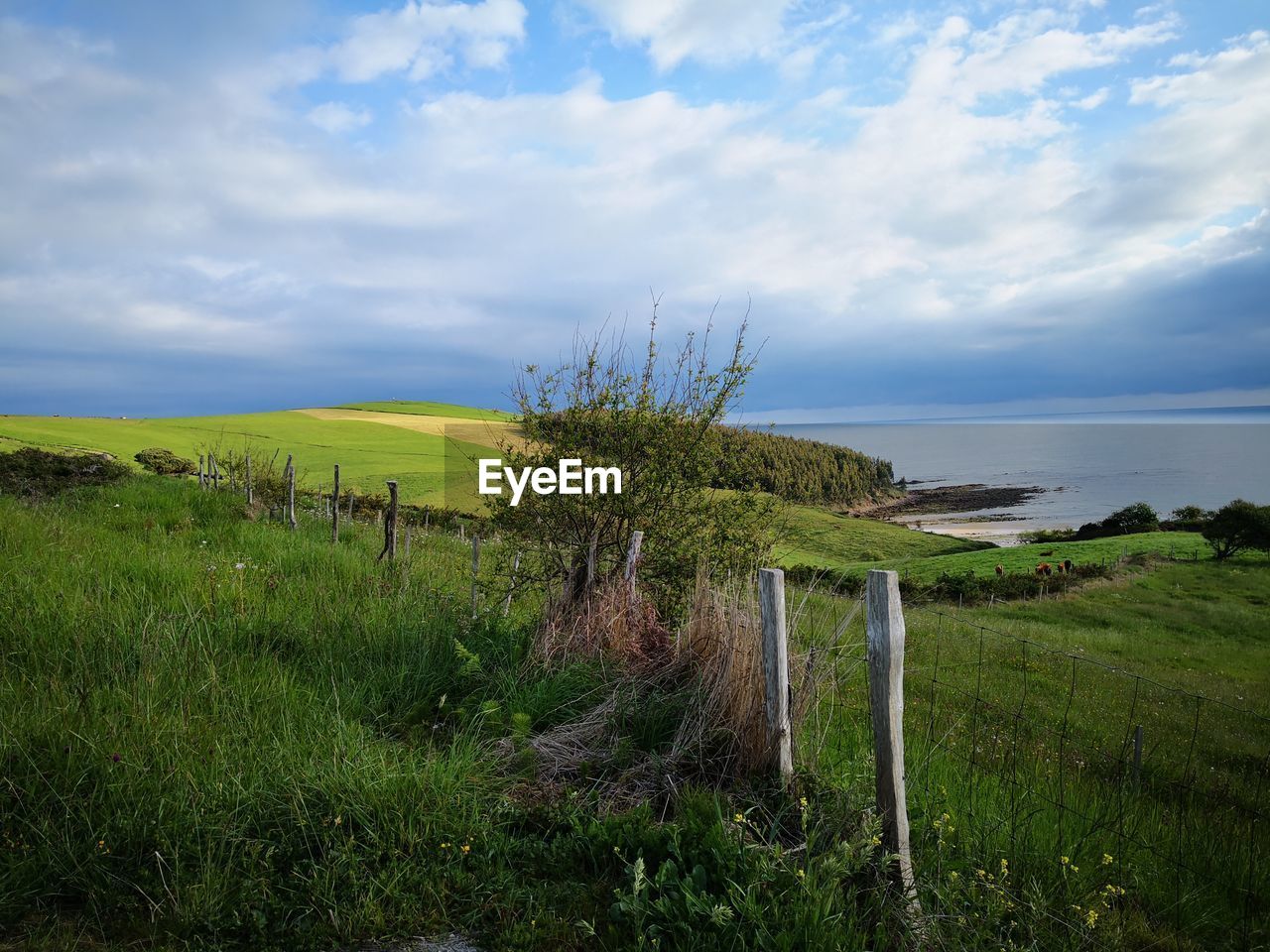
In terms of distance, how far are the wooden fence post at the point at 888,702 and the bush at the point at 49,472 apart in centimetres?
1963

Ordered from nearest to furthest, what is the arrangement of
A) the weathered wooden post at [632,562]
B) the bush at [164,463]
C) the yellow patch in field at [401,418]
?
the weathered wooden post at [632,562], the bush at [164,463], the yellow patch in field at [401,418]

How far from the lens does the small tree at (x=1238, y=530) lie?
42125 millimetres

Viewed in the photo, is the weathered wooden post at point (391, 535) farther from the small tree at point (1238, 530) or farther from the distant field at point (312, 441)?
the small tree at point (1238, 530)

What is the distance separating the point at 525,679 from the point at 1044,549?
5068 centimetres

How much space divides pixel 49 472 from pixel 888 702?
25.7 meters

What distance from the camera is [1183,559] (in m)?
43.3

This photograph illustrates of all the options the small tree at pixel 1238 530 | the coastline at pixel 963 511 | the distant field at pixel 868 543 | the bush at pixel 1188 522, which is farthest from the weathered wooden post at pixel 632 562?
the coastline at pixel 963 511

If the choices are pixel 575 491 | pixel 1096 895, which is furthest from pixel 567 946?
pixel 575 491

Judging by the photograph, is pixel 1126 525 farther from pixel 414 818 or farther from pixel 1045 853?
pixel 414 818

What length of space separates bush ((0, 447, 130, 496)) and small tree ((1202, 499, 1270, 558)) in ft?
194

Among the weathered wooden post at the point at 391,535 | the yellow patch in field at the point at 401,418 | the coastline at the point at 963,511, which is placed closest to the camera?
the weathered wooden post at the point at 391,535

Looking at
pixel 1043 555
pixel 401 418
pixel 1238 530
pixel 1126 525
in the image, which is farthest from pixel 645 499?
pixel 401 418

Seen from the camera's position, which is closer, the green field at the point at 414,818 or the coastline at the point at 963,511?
the green field at the point at 414,818

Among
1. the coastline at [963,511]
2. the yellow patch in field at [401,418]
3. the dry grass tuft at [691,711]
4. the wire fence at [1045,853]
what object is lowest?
the coastline at [963,511]
